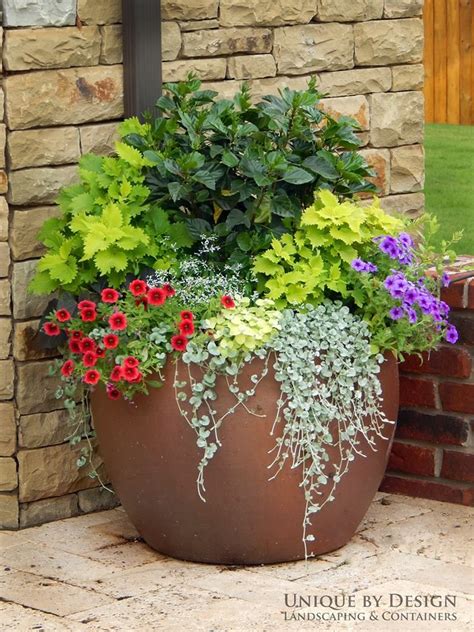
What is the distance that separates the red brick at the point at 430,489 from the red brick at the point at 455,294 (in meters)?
0.58

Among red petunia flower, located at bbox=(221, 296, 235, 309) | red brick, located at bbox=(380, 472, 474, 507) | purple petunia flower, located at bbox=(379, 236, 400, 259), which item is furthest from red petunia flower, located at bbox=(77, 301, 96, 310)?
red brick, located at bbox=(380, 472, 474, 507)

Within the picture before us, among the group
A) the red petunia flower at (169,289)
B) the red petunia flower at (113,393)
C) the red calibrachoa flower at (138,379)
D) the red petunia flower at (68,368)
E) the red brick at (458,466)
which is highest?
the red petunia flower at (169,289)

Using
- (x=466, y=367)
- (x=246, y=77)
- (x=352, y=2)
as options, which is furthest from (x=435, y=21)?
(x=466, y=367)

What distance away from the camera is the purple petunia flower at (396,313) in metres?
3.56

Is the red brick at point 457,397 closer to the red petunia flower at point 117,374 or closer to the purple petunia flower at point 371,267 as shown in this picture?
the purple petunia flower at point 371,267

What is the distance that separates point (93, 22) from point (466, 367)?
1558 millimetres

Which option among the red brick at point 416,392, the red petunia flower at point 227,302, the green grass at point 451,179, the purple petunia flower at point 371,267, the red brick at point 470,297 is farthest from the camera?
the green grass at point 451,179

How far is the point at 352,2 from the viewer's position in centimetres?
444

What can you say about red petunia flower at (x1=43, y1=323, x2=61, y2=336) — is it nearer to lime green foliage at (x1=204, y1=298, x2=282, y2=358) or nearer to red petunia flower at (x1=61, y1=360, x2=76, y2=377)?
red petunia flower at (x1=61, y1=360, x2=76, y2=377)

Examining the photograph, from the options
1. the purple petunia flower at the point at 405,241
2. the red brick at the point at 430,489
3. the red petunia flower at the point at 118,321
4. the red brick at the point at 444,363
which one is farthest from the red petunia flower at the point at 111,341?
the red brick at the point at 430,489

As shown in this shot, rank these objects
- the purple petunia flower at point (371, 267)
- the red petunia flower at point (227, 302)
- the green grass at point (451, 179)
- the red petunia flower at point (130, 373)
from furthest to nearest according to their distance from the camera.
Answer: the green grass at point (451, 179), the purple petunia flower at point (371, 267), the red petunia flower at point (227, 302), the red petunia flower at point (130, 373)

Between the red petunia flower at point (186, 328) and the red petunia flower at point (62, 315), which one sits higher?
the red petunia flower at point (62, 315)

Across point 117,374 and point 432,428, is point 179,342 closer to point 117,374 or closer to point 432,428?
point 117,374

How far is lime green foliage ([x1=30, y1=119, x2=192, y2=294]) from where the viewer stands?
3602mm
